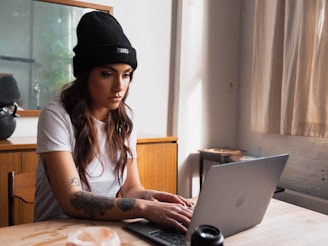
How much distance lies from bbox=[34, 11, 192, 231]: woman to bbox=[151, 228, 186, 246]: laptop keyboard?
15cm

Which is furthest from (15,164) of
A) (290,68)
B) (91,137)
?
(290,68)

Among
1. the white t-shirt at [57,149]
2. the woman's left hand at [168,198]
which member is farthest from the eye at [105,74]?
the woman's left hand at [168,198]

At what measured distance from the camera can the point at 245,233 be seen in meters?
0.98

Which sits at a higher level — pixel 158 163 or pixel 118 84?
pixel 118 84

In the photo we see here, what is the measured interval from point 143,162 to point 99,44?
3.97ft

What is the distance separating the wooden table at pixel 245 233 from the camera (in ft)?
2.93

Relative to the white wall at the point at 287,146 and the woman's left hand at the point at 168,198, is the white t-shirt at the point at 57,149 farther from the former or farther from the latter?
the white wall at the point at 287,146

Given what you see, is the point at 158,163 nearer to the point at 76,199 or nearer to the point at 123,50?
the point at 123,50

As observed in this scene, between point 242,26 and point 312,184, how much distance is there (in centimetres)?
161

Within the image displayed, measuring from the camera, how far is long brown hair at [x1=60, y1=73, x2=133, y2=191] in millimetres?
1313

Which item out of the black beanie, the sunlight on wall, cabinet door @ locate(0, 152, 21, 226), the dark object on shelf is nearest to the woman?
the black beanie

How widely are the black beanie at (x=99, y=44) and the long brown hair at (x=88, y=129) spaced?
0.10 m

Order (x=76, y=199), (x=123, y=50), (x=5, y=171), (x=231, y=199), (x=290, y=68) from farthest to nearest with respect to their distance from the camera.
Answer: (x=290, y=68), (x=5, y=171), (x=123, y=50), (x=76, y=199), (x=231, y=199)

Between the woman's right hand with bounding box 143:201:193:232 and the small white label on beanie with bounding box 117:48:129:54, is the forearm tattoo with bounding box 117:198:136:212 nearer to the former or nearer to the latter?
the woman's right hand with bounding box 143:201:193:232
